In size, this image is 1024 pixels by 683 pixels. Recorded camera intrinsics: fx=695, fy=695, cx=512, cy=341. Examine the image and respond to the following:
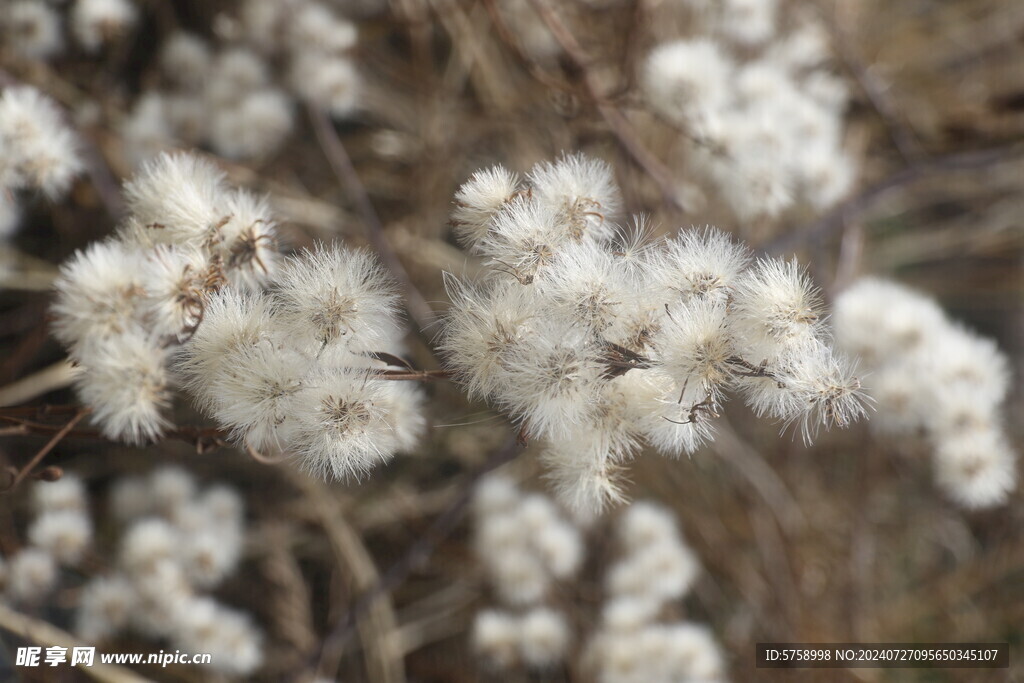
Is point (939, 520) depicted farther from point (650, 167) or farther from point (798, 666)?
point (650, 167)

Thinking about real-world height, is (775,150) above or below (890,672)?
above

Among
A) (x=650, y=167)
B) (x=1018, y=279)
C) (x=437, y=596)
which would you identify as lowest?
(x=437, y=596)

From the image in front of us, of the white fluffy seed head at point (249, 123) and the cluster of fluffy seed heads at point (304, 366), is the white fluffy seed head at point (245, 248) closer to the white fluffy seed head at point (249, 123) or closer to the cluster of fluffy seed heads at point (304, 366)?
the cluster of fluffy seed heads at point (304, 366)

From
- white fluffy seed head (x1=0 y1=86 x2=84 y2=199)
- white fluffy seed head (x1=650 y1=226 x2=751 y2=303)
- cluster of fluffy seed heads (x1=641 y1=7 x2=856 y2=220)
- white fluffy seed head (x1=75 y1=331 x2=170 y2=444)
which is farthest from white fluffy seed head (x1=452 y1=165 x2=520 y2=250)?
cluster of fluffy seed heads (x1=641 y1=7 x2=856 y2=220)

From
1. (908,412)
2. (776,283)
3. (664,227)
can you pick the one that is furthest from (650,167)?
(776,283)

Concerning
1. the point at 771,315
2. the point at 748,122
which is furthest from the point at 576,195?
the point at 748,122

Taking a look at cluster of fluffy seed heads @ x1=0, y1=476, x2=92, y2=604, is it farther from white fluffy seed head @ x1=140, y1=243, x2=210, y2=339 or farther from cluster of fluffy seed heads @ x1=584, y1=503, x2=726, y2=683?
cluster of fluffy seed heads @ x1=584, y1=503, x2=726, y2=683

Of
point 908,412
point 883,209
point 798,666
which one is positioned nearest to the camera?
point 908,412
